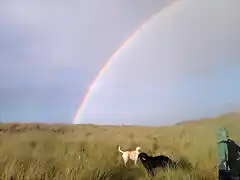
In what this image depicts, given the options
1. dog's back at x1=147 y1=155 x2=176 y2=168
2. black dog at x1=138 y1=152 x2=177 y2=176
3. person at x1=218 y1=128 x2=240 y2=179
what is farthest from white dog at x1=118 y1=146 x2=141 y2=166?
person at x1=218 y1=128 x2=240 y2=179

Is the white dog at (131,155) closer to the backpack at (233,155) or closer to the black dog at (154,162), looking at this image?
the black dog at (154,162)

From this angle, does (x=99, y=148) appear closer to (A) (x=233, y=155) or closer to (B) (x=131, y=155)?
(B) (x=131, y=155)

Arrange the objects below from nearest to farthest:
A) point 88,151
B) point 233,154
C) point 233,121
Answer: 1. point 88,151
2. point 233,154
3. point 233,121

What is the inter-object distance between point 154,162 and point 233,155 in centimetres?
106

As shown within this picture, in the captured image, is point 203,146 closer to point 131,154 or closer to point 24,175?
point 131,154

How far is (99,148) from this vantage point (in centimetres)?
507

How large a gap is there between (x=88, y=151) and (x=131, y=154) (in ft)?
1.78

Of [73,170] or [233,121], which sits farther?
[233,121]

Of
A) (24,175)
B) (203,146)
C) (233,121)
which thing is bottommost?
(24,175)

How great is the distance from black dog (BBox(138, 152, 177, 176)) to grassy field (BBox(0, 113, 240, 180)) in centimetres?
9

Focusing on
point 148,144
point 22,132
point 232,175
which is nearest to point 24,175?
point 22,132

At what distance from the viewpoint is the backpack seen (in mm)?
5168

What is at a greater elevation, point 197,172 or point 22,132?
point 22,132

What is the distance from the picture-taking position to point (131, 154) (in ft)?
16.7
